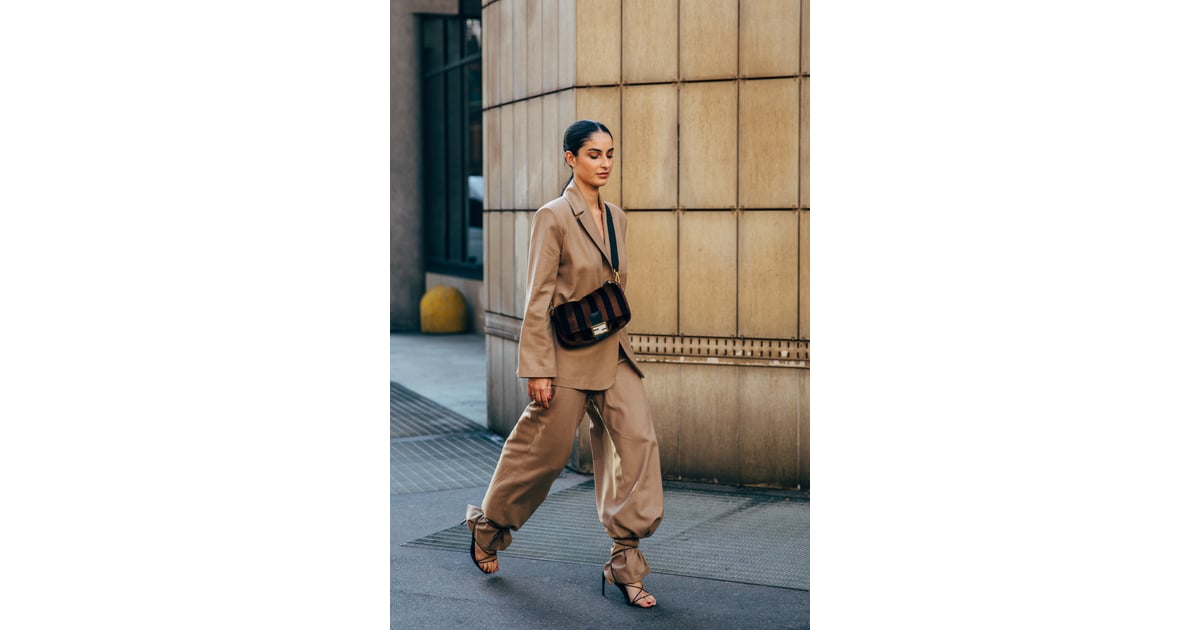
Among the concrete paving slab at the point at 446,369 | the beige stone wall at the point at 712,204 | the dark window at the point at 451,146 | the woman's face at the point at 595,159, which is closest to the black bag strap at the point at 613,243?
the woman's face at the point at 595,159

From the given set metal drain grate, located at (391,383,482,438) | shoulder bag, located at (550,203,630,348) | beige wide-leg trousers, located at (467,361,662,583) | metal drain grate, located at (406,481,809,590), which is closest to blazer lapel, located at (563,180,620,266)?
shoulder bag, located at (550,203,630,348)

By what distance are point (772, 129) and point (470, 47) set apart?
10630 mm

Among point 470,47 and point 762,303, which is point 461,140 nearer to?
point 470,47

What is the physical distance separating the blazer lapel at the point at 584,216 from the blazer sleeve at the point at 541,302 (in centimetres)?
10

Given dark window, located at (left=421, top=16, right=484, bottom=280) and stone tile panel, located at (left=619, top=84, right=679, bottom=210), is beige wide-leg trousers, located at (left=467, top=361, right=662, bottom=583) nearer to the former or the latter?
stone tile panel, located at (left=619, top=84, right=679, bottom=210)

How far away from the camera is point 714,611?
5.04 metres

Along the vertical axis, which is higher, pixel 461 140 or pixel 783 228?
pixel 461 140

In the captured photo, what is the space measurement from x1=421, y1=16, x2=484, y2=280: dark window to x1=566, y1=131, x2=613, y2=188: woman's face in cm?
1199

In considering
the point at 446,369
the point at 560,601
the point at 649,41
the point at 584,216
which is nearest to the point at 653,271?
the point at 649,41

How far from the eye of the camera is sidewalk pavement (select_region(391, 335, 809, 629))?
4.99 meters

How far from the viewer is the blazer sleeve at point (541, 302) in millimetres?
5098

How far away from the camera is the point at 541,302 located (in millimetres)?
5113

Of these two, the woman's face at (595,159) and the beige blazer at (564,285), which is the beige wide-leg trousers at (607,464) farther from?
the woman's face at (595,159)
